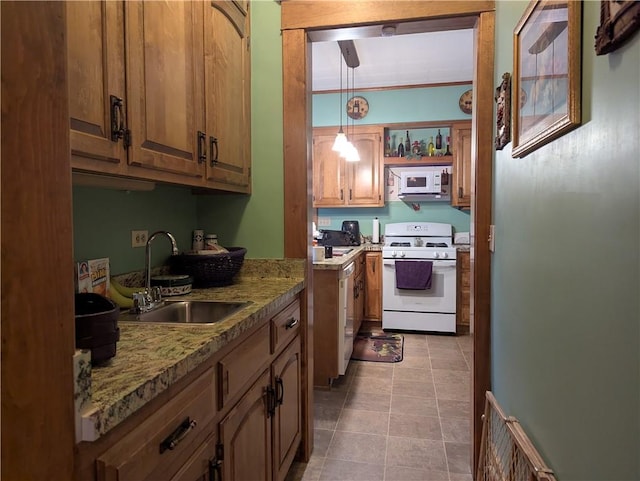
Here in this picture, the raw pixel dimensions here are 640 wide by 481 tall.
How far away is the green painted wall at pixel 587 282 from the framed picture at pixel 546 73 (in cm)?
3

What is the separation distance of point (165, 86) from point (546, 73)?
1.17 m

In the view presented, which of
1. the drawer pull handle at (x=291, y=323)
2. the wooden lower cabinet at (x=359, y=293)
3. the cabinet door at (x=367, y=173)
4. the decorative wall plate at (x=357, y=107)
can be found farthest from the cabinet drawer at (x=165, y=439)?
the decorative wall plate at (x=357, y=107)

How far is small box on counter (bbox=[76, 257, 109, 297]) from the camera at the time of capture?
4.31 feet

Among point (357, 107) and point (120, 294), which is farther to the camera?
point (357, 107)

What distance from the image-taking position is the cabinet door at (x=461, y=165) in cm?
447

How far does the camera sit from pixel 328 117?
5.00 meters

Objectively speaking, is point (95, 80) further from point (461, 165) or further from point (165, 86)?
point (461, 165)

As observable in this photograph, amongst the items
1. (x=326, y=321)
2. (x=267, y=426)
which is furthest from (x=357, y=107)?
(x=267, y=426)

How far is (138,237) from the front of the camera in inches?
68.3

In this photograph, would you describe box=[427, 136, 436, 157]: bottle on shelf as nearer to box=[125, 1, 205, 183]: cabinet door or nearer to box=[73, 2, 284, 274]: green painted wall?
box=[73, 2, 284, 274]: green painted wall

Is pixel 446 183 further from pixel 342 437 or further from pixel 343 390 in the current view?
pixel 342 437

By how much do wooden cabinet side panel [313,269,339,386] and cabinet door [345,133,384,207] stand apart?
2028mm

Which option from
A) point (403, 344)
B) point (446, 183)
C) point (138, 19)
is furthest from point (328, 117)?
point (138, 19)

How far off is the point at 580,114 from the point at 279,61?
151 cm
